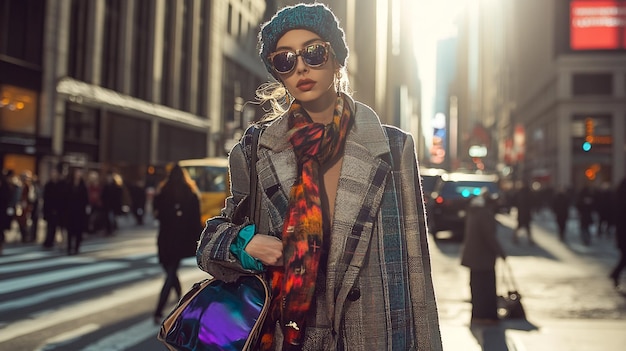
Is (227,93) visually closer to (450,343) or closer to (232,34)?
(232,34)

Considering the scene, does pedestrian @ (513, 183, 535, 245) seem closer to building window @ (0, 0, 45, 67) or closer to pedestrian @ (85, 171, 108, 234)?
pedestrian @ (85, 171, 108, 234)

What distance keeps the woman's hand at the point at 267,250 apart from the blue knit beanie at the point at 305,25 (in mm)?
616

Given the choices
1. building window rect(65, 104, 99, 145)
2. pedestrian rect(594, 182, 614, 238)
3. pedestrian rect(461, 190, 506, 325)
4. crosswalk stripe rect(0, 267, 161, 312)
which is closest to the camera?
pedestrian rect(461, 190, 506, 325)

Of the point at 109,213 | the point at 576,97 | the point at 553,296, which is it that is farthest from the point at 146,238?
the point at 576,97

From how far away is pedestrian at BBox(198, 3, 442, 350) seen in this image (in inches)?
78.7

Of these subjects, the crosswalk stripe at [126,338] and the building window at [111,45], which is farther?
the building window at [111,45]

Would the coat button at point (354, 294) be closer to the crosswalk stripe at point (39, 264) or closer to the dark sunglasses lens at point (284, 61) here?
A: the dark sunglasses lens at point (284, 61)

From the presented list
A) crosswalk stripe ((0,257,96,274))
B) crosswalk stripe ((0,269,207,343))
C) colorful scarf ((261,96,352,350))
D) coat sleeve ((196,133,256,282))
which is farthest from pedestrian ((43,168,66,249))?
colorful scarf ((261,96,352,350))

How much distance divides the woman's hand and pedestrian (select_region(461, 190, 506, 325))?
21.4ft

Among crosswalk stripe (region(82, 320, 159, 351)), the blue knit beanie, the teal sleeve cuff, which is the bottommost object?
crosswalk stripe (region(82, 320, 159, 351))

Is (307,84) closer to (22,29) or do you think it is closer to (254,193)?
(254,193)

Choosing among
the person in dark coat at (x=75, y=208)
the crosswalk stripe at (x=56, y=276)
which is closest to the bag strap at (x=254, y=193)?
the crosswalk stripe at (x=56, y=276)

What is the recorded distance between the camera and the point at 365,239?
204 cm

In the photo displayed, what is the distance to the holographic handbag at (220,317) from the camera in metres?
1.93
